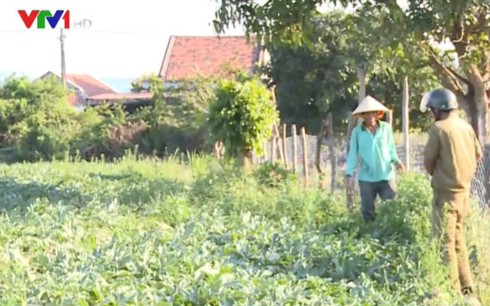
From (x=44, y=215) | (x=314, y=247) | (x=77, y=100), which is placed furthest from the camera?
(x=77, y=100)

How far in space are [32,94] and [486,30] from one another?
21767 millimetres

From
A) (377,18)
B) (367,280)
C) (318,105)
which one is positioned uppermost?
(377,18)

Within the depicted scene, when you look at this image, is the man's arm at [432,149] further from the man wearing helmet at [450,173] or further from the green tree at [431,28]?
the green tree at [431,28]

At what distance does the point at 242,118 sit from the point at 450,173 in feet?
18.8

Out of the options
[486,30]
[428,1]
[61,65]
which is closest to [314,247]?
[428,1]

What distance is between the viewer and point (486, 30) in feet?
32.6

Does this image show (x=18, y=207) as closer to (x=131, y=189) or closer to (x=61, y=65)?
(x=131, y=189)

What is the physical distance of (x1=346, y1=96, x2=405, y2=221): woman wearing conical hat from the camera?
7.87 meters

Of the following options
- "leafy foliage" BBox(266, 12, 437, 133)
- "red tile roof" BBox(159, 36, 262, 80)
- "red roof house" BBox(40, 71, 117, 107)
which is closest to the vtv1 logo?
"leafy foliage" BBox(266, 12, 437, 133)

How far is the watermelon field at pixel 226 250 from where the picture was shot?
489cm

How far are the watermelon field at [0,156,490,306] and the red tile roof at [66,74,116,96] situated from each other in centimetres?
4328

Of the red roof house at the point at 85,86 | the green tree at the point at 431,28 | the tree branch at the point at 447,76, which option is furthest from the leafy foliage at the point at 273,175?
the red roof house at the point at 85,86

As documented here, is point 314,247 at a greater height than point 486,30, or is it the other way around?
point 486,30

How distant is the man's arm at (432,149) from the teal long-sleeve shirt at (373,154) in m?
1.73
